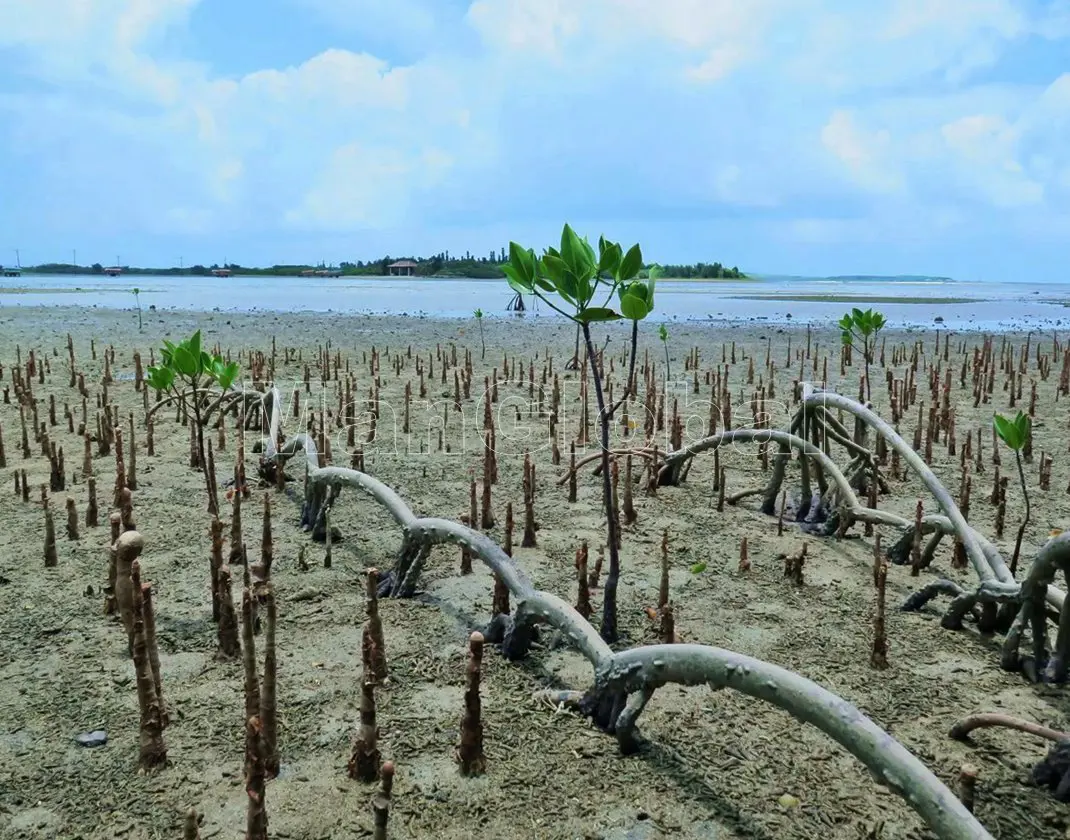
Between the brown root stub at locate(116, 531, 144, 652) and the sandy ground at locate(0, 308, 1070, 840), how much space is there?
363 millimetres

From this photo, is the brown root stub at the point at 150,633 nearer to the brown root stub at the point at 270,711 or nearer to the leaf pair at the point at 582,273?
the brown root stub at the point at 270,711

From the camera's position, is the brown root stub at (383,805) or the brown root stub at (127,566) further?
the brown root stub at (127,566)

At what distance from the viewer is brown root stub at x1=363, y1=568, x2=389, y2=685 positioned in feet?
7.41

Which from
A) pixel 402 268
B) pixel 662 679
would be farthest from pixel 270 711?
pixel 402 268

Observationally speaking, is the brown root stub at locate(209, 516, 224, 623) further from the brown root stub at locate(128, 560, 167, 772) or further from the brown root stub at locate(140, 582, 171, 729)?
the brown root stub at locate(128, 560, 167, 772)

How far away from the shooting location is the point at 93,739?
98.3 inches

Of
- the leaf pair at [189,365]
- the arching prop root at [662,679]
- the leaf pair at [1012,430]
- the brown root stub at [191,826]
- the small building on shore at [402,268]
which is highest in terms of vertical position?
the small building on shore at [402,268]

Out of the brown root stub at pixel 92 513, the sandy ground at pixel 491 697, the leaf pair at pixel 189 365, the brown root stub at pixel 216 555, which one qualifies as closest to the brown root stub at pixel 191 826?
the sandy ground at pixel 491 697

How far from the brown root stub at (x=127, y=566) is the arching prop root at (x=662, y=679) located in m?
1.29

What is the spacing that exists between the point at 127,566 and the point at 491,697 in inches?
51.5

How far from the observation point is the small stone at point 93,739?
2.48 meters

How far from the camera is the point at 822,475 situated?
490 centimetres

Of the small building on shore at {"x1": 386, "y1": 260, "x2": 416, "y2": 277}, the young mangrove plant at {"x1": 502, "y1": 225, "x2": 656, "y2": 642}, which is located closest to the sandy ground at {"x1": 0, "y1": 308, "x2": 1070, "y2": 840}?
the young mangrove plant at {"x1": 502, "y1": 225, "x2": 656, "y2": 642}

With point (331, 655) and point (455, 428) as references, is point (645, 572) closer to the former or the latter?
point (331, 655)
